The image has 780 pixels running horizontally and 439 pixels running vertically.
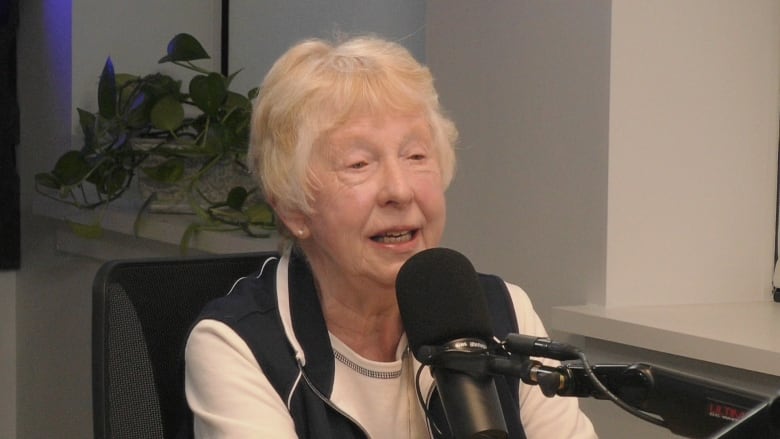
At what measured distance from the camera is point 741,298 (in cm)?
226

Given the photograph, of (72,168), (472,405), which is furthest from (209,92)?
(472,405)

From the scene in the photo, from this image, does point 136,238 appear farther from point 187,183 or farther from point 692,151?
point 692,151

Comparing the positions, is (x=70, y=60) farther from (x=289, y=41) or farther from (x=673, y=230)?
(x=673, y=230)

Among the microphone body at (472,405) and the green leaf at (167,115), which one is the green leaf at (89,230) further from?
the microphone body at (472,405)

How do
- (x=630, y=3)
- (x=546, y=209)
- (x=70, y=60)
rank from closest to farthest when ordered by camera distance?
(x=630, y=3), (x=546, y=209), (x=70, y=60)

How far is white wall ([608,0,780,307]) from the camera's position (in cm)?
207

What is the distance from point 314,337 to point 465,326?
0.44 metres

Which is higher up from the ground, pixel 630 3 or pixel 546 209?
pixel 630 3

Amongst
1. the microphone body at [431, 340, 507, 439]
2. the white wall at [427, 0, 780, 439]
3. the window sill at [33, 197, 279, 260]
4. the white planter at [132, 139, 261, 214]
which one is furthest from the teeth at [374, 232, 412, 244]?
the white planter at [132, 139, 261, 214]

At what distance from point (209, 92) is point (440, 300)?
1916 mm

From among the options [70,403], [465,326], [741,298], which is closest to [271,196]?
[465,326]

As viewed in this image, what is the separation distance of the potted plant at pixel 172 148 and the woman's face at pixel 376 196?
1344 mm

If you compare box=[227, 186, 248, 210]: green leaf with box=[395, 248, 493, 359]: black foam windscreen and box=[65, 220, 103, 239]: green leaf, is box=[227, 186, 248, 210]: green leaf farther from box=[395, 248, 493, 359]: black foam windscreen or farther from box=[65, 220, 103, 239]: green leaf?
box=[395, 248, 493, 359]: black foam windscreen

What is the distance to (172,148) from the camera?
2893 mm
